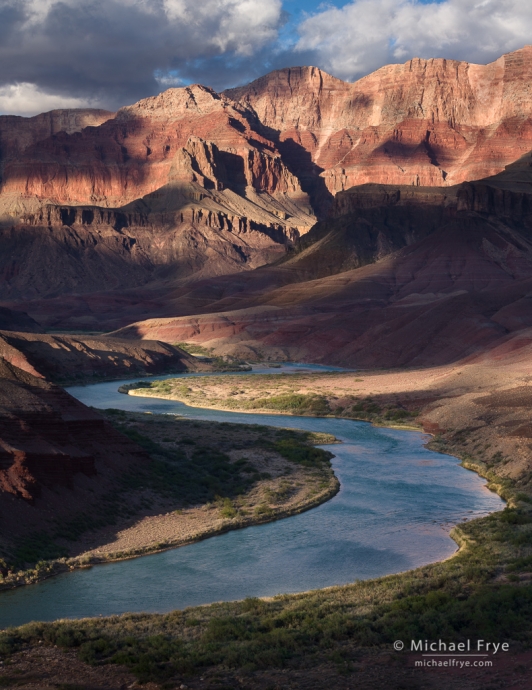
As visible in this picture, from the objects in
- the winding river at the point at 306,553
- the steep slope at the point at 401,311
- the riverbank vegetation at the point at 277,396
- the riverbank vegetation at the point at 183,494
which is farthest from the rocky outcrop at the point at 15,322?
the winding river at the point at 306,553

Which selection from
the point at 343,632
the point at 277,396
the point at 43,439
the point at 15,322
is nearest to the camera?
the point at 343,632

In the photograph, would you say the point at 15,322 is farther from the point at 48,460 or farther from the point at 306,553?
the point at 306,553

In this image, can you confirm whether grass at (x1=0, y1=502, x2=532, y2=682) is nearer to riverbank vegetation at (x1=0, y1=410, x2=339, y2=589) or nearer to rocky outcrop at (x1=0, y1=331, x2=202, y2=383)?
riverbank vegetation at (x1=0, y1=410, x2=339, y2=589)

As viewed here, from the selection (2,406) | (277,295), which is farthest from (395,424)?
(277,295)

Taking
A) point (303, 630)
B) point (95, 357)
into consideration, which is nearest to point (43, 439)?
point (303, 630)

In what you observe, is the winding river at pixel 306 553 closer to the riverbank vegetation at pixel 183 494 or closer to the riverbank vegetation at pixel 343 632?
the riverbank vegetation at pixel 183 494

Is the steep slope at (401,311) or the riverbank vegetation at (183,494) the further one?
the steep slope at (401,311)

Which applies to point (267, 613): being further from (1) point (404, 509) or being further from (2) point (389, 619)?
(1) point (404, 509)
